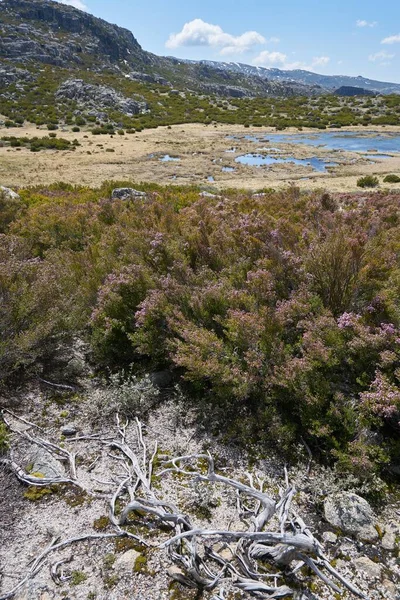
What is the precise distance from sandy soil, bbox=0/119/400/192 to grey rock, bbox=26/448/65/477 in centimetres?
1574

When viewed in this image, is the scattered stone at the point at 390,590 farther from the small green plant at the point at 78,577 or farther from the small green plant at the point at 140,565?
the small green plant at the point at 78,577

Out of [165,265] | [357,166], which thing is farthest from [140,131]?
[165,265]

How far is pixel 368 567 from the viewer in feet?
9.90

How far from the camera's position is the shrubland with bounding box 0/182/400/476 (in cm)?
413

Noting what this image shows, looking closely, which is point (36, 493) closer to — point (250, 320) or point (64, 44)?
point (250, 320)

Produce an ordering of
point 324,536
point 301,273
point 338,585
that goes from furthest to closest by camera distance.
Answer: point 301,273 < point 324,536 < point 338,585

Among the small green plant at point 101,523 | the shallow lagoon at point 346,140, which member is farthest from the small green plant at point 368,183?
the small green plant at point 101,523

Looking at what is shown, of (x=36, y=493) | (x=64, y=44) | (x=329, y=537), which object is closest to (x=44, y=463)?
(x=36, y=493)

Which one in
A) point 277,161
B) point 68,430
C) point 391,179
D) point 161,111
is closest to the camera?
point 68,430

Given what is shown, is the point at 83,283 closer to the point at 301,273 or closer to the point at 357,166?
the point at 301,273

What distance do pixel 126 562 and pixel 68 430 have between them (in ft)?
5.86

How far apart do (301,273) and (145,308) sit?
234 centimetres

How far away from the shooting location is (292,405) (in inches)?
173

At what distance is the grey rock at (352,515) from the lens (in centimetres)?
327
